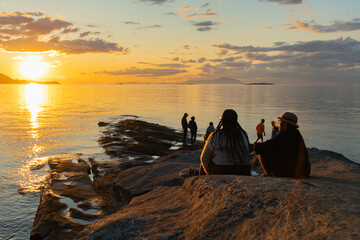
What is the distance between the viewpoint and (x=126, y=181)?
9992 millimetres

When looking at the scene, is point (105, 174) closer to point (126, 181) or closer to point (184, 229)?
point (126, 181)

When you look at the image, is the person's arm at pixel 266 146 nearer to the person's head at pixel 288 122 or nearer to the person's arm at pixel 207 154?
the person's head at pixel 288 122

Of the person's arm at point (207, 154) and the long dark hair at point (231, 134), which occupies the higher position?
the long dark hair at point (231, 134)

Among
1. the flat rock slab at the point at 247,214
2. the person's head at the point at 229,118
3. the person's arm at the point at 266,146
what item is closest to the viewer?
the flat rock slab at the point at 247,214

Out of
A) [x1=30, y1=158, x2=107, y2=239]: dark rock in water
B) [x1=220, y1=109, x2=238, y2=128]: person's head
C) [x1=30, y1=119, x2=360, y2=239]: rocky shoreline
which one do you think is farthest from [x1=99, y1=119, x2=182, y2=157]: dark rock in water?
[x1=220, y1=109, x2=238, y2=128]: person's head

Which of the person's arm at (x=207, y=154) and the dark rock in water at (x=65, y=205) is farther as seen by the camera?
the dark rock in water at (x=65, y=205)

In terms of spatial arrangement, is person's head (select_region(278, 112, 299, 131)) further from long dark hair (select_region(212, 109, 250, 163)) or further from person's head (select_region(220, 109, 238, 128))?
person's head (select_region(220, 109, 238, 128))

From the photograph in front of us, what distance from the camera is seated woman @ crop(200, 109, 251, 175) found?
5164mm

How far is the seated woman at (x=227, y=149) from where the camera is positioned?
5164 mm

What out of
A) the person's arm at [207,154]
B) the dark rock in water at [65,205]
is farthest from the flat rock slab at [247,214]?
the dark rock in water at [65,205]

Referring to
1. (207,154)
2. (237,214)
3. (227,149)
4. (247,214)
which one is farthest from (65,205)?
(247,214)

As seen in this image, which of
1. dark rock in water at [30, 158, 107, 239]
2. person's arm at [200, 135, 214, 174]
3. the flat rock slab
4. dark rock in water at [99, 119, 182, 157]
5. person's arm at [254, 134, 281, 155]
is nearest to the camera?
the flat rock slab

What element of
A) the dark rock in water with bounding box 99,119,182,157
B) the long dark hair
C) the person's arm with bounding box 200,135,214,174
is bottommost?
the dark rock in water with bounding box 99,119,182,157

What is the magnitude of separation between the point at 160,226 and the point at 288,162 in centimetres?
327
